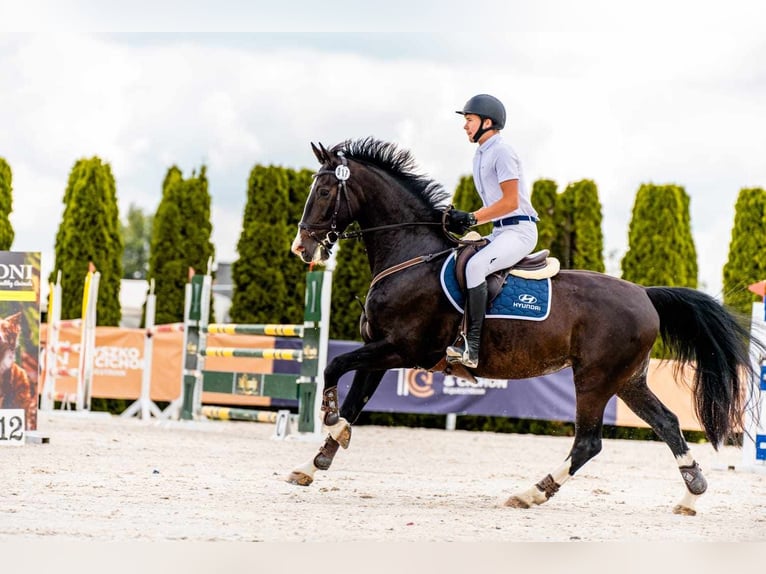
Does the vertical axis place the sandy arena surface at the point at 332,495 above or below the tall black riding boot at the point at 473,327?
below

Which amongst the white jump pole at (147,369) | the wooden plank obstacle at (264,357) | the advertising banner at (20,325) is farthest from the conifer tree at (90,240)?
the advertising banner at (20,325)

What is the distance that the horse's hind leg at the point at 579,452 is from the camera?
614cm

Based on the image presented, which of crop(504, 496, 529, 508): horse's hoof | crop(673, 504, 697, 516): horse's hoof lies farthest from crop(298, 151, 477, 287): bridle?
crop(673, 504, 697, 516): horse's hoof

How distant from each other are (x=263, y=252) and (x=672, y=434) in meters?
11.6

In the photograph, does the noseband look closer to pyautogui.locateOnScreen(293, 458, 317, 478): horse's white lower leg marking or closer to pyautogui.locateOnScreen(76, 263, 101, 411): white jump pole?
pyautogui.locateOnScreen(293, 458, 317, 478): horse's white lower leg marking

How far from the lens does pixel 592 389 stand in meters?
6.35

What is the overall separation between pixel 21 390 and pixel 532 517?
4941 mm

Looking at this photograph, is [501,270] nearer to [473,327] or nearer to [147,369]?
[473,327]

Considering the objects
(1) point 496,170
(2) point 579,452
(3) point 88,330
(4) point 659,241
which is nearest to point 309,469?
(2) point 579,452

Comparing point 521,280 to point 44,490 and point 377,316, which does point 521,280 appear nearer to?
point 377,316

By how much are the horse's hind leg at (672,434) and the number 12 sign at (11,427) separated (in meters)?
5.06

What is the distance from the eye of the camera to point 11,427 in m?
8.70

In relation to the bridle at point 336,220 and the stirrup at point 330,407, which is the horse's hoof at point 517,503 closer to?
the stirrup at point 330,407

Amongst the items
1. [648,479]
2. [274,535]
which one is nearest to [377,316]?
[274,535]
